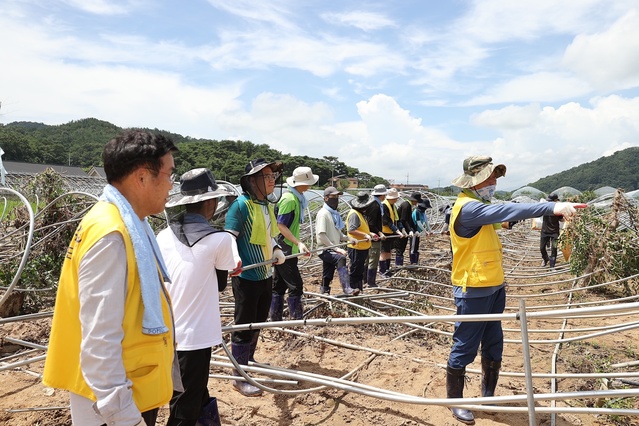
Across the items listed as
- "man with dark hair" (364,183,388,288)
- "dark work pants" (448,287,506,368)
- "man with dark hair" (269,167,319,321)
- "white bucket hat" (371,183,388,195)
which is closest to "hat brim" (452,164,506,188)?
"dark work pants" (448,287,506,368)

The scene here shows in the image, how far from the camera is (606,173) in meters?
→ 72.9

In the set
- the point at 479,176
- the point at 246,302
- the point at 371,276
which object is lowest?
the point at 371,276

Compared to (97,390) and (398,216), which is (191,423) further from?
(398,216)

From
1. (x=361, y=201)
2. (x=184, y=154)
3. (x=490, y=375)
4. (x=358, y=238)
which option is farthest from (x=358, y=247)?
(x=184, y=154)

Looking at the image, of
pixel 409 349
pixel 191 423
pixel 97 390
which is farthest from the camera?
pixel 409 349

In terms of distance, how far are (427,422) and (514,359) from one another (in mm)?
1829

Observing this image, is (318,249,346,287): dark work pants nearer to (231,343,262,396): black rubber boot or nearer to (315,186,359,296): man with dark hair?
(315,186,359,296): man with dark hair

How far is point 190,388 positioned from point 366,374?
1.89m

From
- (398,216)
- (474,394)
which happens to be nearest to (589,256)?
(398,216)

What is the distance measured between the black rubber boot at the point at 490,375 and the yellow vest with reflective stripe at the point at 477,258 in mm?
606

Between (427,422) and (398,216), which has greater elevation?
(398,216)

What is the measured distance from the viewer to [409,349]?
14.1 ft

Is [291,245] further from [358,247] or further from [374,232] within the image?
[374,232]

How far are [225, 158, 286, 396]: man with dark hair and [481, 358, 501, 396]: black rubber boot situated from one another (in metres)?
1.64
